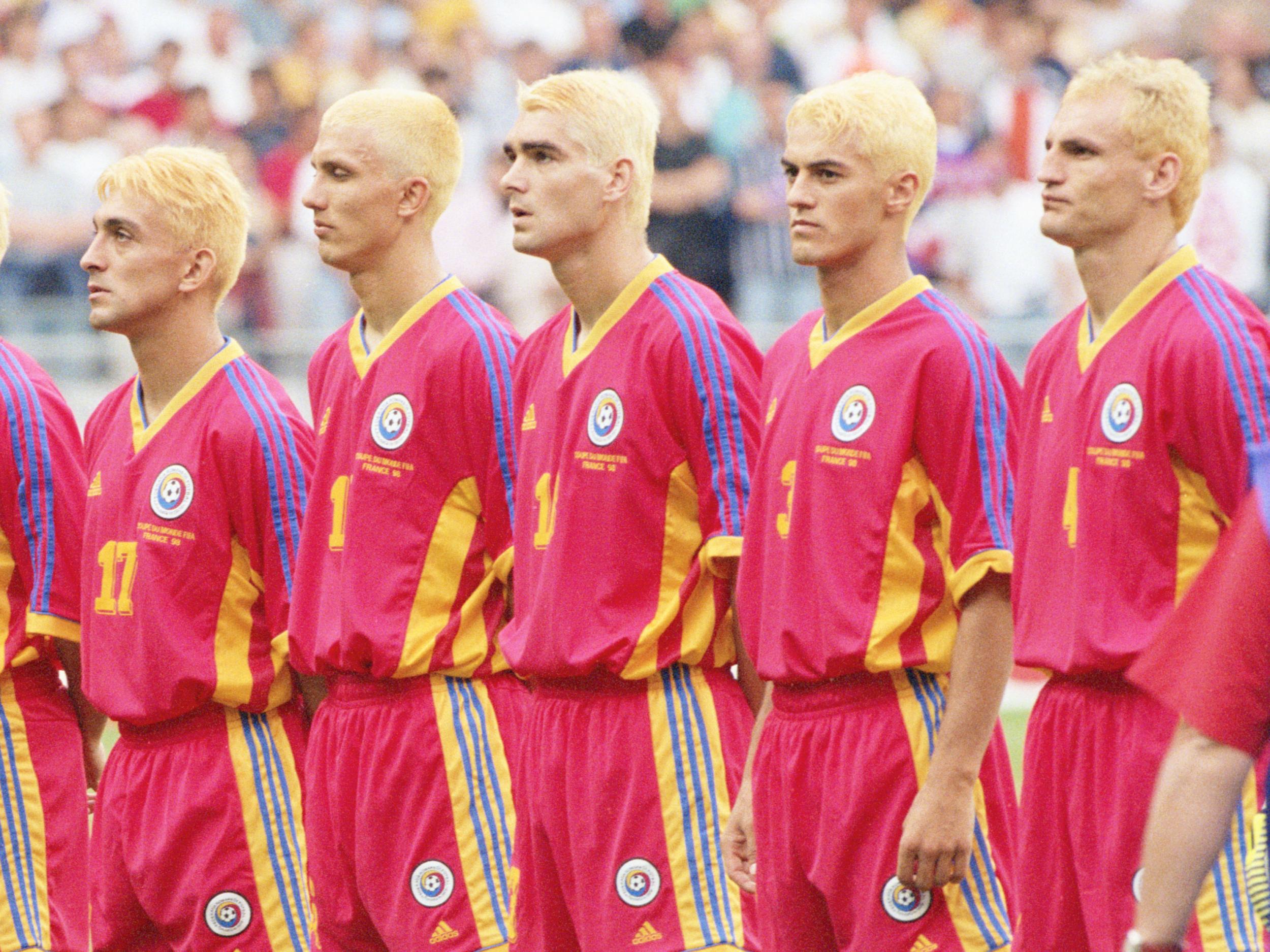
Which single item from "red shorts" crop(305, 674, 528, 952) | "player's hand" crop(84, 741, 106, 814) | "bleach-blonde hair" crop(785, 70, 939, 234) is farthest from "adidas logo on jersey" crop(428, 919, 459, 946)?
"bleach-blonde hair" crop(785, 70, 939, 234)

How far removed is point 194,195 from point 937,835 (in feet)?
8.87

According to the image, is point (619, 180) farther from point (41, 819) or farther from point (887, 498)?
point (41, 819)

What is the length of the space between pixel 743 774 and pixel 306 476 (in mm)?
1434

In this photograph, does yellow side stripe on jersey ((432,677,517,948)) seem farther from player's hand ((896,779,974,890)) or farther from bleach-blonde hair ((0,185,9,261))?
bleach-blonde hair ((0,185,9,261))

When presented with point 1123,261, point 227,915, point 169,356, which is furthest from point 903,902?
point 169,356

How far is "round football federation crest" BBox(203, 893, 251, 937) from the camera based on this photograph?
5430 millimetres

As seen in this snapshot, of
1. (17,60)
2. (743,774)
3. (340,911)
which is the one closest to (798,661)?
(743,774)

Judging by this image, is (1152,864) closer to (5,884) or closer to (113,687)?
(113,687)

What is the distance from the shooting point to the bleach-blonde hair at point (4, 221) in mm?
6223

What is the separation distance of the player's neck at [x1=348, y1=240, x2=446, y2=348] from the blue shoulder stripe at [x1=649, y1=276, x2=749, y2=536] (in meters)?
0.89

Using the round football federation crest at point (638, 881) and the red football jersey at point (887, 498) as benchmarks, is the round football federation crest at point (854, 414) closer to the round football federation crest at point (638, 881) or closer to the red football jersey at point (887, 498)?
the red football jersey at point (887, 498)

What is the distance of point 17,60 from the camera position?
15.0 metres

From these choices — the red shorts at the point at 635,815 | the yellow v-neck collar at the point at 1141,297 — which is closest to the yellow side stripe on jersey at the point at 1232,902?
the yellow v-neck collar at the point at 1141,297

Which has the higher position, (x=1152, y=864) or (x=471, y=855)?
(x=1152, y=864)
